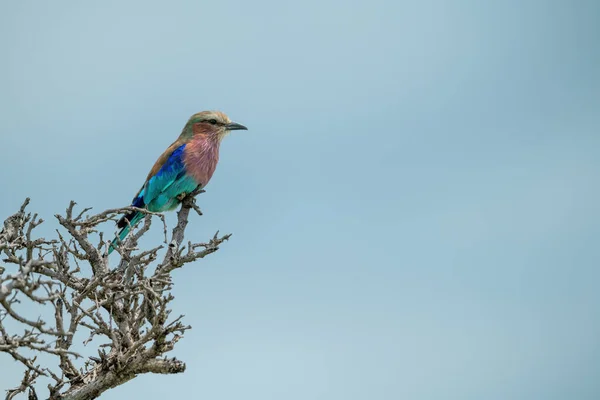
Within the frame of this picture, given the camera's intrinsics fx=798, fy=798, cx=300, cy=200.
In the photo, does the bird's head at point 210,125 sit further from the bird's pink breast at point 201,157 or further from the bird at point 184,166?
the bird's pink breast at point 201,157

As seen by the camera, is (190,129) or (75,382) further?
(190,129)

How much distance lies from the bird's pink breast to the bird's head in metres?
0.14

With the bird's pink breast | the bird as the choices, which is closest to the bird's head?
the bird

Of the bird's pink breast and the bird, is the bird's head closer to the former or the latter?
the bird

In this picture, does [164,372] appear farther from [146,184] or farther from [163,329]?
[146,184]

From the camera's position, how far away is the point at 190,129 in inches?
429

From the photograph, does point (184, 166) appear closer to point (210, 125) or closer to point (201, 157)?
point (201, 157)

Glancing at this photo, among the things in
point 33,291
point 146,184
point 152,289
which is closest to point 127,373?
point 152,289

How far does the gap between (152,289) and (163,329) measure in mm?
378

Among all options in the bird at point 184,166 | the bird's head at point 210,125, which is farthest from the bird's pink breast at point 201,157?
the bird's head at point 210,125

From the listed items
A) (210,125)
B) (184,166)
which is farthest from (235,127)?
(184,166)

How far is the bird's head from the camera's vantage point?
35.6ft

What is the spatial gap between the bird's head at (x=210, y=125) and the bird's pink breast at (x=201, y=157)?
0.14 m

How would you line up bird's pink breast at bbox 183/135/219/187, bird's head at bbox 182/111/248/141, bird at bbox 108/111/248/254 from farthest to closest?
1. bird's head at bbox 182/111/248/141
2. bird's pink breast at bbox 183/135/219/187
3. bird at bbox 108/111/248/254
